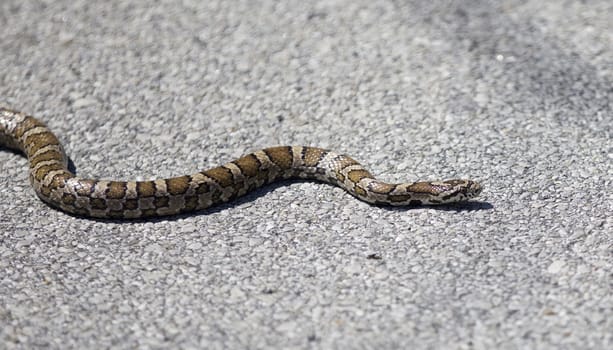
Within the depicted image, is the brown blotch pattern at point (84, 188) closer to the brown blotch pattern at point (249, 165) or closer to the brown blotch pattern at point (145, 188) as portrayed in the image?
the brown blotch pattern at point (145, 188)

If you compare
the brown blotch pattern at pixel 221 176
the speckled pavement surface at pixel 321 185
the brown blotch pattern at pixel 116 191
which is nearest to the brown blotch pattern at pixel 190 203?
the speckled pavement surface at pixel 321 185

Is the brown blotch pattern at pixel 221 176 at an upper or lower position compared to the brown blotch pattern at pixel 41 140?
lower

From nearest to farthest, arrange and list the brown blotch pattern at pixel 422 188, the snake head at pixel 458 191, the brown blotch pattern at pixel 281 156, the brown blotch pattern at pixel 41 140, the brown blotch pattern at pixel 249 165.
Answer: the snake head at pixel 458 191 → the brown blotch pattern at pixel 422 188 → the brown blotch pattern at pixel 249 165 → the brown blotch pattern at pixel 281 156 → the brown blotch pattern at pixel 41 140

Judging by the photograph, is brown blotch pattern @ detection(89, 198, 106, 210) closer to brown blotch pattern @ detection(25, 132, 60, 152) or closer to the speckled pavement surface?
the speckled pavement surface

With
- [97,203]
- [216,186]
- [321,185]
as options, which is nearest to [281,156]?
[321,185]

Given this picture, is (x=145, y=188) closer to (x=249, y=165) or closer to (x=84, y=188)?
(x=84, y=188)

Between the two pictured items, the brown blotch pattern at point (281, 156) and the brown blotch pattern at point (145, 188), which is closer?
the brown blotch pattern at point (145, 188)

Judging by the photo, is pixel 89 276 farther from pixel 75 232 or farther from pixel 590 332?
pixel 590 332
